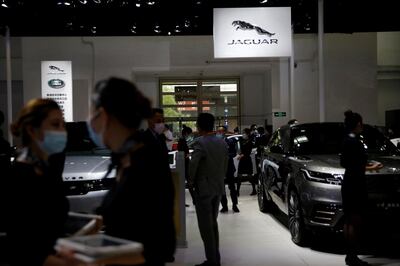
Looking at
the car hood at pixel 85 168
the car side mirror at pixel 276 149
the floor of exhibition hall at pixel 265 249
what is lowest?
the floor of exhibition hall at pixel 265 249

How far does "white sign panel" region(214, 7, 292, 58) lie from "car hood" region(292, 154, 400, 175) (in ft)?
17.5

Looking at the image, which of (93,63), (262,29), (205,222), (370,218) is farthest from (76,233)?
(93,63)

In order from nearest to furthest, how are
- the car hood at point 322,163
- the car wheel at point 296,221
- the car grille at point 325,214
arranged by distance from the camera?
the car grille at point 325,214 → the car hood at point 322,163 → the car wheel at point 296,221

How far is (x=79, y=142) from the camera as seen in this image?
838cm

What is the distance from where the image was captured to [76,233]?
2305mm

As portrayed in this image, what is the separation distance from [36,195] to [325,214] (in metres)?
4.61

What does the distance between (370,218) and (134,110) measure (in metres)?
4.74

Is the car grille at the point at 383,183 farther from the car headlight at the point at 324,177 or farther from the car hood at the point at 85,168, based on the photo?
the car hood at the point at 85,168

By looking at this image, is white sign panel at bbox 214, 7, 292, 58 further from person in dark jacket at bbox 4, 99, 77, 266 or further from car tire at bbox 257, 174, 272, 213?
person in dark jacket at bbox 4, 99, 77, 266

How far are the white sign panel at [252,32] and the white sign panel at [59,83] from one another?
4.69m

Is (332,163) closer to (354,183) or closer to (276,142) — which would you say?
(354,183)

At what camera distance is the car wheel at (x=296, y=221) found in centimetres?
680

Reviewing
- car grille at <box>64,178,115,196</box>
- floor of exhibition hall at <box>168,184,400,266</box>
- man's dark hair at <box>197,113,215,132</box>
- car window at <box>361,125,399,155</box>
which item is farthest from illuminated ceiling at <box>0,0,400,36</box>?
man's dark hair at <box>197,113,215,132</box>

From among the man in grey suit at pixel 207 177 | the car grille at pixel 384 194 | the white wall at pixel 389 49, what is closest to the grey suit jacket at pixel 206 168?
the man in grey suit at pixel 207 177
